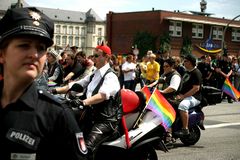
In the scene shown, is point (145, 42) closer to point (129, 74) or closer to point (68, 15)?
point (129, 74)

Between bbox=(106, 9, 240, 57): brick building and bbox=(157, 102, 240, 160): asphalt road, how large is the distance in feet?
142

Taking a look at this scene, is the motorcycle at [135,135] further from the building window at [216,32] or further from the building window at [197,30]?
the building window at [216,32]

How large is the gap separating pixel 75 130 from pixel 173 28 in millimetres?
55261

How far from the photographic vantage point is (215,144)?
8172 mm

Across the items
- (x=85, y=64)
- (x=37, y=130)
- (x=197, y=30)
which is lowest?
(x=85, y=64)

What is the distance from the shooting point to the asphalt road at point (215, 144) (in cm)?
713

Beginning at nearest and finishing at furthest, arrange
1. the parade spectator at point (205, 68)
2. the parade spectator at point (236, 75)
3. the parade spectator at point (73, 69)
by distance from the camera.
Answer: the parade spectator at point (73, 69) < the parade spectator at point (205, 68) < the parade spectator at point (236, 75)

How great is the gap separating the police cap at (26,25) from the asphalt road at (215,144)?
531 cm

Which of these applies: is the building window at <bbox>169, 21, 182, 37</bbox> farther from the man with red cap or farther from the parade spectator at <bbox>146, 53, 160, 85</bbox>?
the man with red cap

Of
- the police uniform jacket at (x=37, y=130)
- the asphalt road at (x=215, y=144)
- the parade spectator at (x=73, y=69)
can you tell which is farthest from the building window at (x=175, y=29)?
the police uniform jacket at (x=37, y=130)

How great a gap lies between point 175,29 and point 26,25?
55.5 m

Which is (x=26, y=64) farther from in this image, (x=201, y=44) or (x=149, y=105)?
(x=201, y=44)

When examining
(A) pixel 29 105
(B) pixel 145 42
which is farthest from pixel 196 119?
(B) pixel 145 42

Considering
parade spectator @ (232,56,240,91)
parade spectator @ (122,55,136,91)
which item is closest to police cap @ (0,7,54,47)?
parade spectator @ (122,55,136,91)
